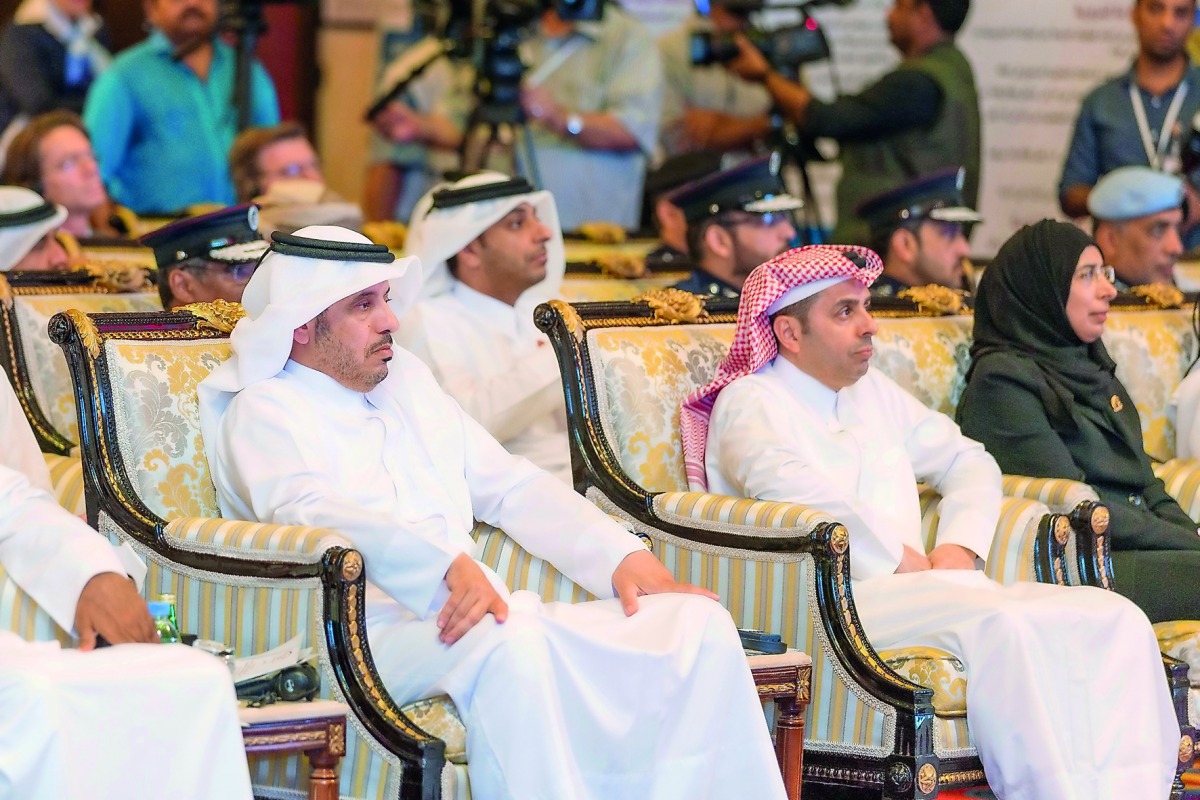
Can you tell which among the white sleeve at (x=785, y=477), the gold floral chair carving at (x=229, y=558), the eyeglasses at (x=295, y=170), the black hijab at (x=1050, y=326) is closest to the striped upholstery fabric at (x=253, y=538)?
the gold floral chair carving at (x=229, y=558)

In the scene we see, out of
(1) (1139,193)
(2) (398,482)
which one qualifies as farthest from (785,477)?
(1) (1139,193)

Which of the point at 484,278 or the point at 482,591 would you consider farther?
the point at 484,278

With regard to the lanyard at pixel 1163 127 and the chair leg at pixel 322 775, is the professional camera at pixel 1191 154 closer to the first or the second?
the lanyard at pixel 1163 127

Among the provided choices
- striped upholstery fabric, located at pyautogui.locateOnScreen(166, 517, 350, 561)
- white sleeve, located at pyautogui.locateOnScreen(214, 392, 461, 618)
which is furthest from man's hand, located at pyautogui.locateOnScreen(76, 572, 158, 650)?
white sleeve, located at pyautogui.locateOnScreen(214, 392, 461, 618)

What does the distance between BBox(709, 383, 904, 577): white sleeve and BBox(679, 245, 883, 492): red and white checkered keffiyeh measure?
11 cm

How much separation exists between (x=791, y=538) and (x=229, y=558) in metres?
1.04

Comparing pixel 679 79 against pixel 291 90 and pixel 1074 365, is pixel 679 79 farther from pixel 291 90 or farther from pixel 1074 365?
pixel 1074 365

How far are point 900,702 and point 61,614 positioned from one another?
1.46 meters

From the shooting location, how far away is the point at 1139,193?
5.55m

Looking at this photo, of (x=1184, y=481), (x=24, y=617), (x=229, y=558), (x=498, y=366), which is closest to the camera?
(x=24, y=617)

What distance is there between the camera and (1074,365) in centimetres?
445

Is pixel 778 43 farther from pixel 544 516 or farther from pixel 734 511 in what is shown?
pixel 544 516

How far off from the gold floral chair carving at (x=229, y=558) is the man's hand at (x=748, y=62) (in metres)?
3.47

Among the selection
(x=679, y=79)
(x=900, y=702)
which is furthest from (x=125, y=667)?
(x=679, y=79)
